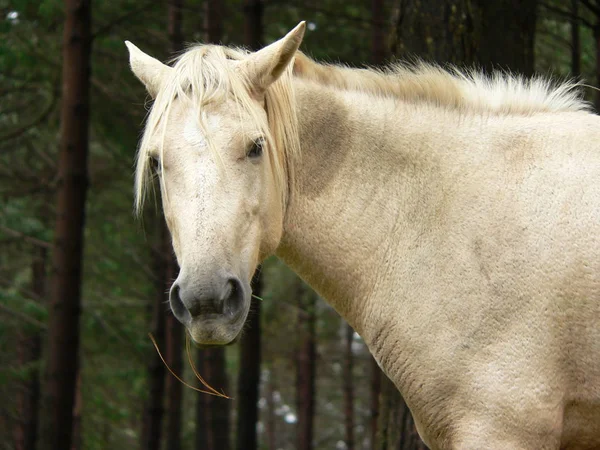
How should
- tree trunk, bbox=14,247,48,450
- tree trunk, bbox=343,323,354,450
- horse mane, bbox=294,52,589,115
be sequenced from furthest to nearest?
tree trunk, bbox=343,323,354,450 < tree trunk, bbox=14,247,48,450 < horse mane, bbox=294,52,589,115

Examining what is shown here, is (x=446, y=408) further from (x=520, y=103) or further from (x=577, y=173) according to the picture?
(x=520, y=103)

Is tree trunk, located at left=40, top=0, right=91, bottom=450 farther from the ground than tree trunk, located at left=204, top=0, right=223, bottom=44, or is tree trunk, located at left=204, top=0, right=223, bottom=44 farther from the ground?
tree trunk, located at left=204, top=0, right=223, bottom=44

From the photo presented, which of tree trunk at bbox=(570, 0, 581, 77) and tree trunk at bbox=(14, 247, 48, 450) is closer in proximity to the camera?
tree trunk at bbox=(570, 0, 581, 77)

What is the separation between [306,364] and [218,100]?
17.6 meters

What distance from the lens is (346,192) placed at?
4.08 meters

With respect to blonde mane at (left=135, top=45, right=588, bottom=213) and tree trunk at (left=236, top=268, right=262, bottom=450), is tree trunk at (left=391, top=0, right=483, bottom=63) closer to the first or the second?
blonde mane at (left=135, top=45, right=588, bottom=213)

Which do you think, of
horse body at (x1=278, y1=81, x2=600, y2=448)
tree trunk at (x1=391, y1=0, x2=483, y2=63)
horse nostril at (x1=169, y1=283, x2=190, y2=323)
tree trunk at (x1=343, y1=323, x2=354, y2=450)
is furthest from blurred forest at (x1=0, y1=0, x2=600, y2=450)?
horse nostril at (x1=169, y1=283, x2=190, y2=323)

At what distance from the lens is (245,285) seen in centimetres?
353

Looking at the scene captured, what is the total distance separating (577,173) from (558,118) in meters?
0.42

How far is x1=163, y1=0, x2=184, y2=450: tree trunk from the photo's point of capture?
1195 cm

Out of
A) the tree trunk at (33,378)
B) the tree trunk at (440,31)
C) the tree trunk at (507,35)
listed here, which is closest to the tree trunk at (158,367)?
the tree trunk at (33,378)

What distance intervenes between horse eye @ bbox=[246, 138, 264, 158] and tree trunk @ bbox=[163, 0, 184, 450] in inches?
301

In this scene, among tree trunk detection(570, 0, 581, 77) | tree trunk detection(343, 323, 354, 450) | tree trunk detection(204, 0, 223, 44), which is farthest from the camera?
tree trunk detection(343, 323, 354, 450)

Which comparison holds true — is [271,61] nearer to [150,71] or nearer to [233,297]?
[150,71]
